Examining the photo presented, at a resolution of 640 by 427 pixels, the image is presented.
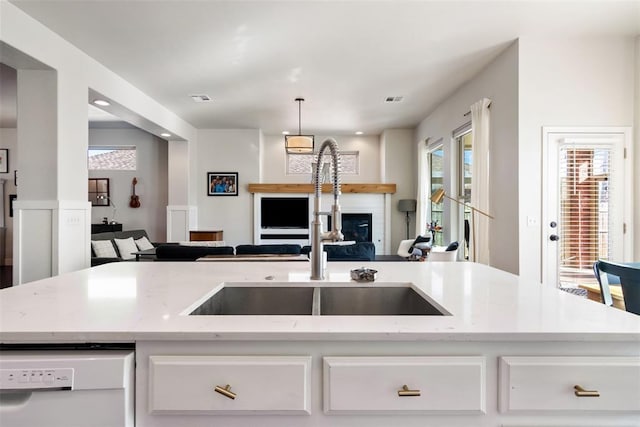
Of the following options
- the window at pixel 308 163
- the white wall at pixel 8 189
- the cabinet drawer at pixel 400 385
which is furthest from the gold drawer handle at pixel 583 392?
the white wall at pixel 8 189

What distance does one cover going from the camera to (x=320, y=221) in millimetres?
1230

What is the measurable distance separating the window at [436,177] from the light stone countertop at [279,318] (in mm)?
4584

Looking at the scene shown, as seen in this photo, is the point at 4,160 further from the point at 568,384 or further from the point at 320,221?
the point at 568,384

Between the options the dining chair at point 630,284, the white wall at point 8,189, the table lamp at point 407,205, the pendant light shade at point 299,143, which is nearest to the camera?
the dining chair at point 630,284

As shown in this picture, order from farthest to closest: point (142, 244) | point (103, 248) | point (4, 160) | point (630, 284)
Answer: point (4, 160), point (142, 244), point (103, 248), point (630, 284)

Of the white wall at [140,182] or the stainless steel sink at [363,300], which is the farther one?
the white wall at [140,182]

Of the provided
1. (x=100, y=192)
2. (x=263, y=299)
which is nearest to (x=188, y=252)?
(x=263, y=299)

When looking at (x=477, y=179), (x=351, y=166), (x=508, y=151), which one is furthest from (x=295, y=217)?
(x=508, y=151)

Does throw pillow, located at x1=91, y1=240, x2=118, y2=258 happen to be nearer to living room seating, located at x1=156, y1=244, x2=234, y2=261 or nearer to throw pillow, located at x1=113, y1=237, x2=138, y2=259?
throw pillow, located at x1=113, y1=237, x2=138, y2=259

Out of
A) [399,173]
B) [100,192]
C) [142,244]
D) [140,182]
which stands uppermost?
[399,173]

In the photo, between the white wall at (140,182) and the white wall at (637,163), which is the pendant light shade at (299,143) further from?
the white wall at (140,182)

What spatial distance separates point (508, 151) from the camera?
3408 millimetres

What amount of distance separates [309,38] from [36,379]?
3.22 meters

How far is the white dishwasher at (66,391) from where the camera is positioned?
67cm
